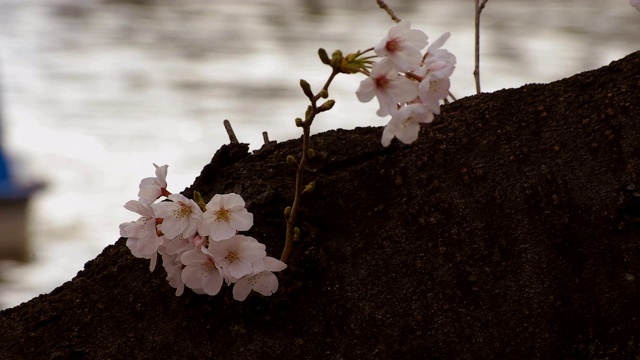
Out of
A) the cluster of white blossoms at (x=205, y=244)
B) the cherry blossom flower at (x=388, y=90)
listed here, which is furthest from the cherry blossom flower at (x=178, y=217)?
the cherry blossom flower at (x=388, y=90)

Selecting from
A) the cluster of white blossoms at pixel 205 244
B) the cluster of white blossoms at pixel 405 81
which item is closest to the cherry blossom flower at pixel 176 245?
the cluster of white blossoms at pixel 205 244

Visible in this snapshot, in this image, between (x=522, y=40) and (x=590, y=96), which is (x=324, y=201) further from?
(x=522, y=40)

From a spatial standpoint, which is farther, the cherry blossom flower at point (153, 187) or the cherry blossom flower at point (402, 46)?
the cherry blossom flower at point (153, 187)

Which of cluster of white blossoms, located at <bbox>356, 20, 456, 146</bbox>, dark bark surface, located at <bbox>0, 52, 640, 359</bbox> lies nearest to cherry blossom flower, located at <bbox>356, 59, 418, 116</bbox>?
cluster of white blossoms, located at <bbox>356, 20, 456, 146</bbox>

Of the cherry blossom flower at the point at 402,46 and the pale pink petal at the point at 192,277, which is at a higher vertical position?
the cherry blossom flower at the point at 402,46

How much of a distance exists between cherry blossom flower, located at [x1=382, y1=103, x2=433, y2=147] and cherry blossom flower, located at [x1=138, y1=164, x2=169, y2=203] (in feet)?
0.74

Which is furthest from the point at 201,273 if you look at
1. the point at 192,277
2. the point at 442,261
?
the point at 442,261

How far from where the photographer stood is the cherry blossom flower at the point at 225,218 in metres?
0.70

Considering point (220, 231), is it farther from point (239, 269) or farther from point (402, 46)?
point (402, 46)

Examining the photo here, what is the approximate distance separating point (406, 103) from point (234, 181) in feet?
0.74

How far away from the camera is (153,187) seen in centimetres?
77

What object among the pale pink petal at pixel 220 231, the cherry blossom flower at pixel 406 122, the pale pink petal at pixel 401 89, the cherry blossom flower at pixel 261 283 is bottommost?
the cherry blossom flower at pixel 261 283

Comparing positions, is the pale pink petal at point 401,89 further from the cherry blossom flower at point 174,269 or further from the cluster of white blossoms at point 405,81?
the cherry blossom flower at point 174,269

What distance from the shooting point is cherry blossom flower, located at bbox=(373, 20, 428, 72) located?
2.18ft
